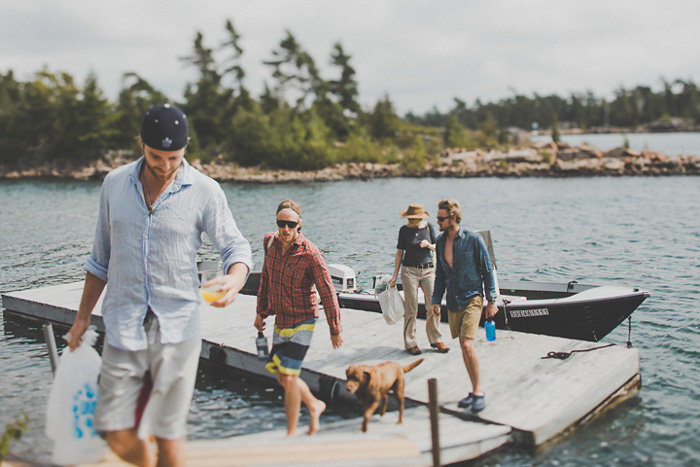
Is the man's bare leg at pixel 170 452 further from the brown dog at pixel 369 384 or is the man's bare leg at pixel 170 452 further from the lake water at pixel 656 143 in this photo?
the lake water at pixel 656 143

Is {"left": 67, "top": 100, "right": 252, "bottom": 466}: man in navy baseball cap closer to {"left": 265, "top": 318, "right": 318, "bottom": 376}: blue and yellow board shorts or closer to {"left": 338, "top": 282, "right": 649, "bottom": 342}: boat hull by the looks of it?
{"left": 265, "top": 318, "right": 318, "bottom": 376}: blue and yellow board shorts

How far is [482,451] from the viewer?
5590mm

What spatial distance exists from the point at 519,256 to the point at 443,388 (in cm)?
1393

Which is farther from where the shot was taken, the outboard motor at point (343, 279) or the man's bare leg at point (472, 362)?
the outboard motor at point (343, 279)

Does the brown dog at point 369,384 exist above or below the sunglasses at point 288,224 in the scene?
below

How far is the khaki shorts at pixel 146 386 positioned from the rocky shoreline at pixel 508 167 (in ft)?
178

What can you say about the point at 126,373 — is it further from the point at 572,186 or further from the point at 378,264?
the point at 572,186

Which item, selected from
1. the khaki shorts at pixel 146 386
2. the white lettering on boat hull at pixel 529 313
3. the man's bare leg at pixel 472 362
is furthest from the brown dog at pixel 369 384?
the white lettering on boat hull at pixel 529 313

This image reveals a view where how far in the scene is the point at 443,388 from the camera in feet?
21.9

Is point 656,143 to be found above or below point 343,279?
above

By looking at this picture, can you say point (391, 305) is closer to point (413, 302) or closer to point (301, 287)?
point (413, 302)

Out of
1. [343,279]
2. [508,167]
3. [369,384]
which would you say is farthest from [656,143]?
[369,384]

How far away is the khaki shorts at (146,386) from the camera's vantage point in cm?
295

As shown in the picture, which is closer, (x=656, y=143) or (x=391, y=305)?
(x=391, y=305)
